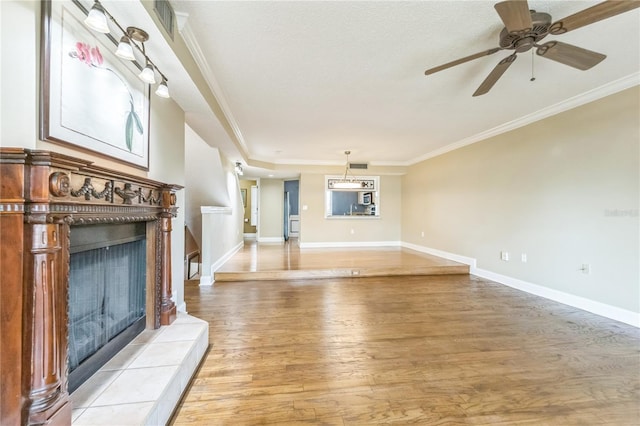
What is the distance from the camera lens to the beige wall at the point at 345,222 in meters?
7.15

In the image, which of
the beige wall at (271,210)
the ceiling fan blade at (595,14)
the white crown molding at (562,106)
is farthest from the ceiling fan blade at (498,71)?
the beige wall at (271,210)

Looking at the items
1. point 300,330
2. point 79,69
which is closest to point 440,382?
point 300,330

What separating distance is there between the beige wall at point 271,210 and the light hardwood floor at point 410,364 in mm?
5180

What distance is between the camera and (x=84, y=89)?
4.30ft

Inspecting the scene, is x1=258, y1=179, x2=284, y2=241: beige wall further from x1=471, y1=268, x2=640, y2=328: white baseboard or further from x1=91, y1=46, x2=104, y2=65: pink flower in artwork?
x1=91, y1=46, x2=104, y2=65: pink flower in artwork

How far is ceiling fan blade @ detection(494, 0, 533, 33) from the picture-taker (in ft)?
4.75

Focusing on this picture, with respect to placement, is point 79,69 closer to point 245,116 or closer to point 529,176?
point 245,116

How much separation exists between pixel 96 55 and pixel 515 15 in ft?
7.84

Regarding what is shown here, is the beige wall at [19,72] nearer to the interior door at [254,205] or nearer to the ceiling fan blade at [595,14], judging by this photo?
the ceiling fan blade at [595,14]

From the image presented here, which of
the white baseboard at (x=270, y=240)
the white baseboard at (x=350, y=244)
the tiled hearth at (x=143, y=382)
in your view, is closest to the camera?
the tiled hearth at (x=143, y=382)

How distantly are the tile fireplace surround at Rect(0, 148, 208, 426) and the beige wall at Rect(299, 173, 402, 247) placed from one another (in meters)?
5.69

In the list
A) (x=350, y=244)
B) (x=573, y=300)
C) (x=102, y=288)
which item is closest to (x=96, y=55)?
(x=102, y=288)

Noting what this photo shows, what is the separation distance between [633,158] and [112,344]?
4884 mm

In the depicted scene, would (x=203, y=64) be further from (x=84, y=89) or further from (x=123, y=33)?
(x=84, y=89)
